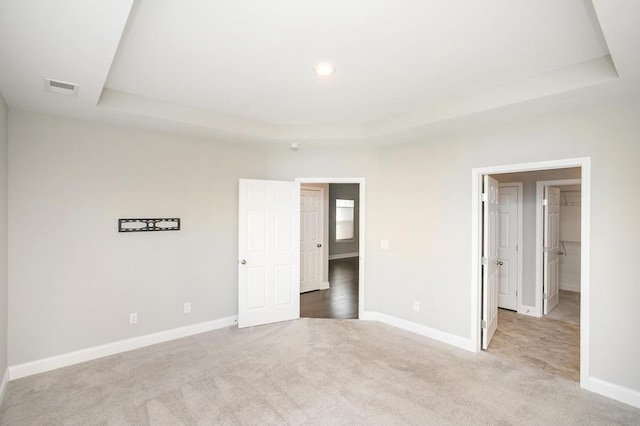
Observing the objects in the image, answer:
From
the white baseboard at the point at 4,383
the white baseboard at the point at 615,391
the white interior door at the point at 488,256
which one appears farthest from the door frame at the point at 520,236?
the white baseboard at the point at 4,383

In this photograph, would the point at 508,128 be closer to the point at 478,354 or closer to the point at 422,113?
the point at 422,113

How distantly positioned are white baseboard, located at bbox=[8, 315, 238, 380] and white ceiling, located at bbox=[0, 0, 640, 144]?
7.79ft

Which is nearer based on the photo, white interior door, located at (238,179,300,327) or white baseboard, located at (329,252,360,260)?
white interior door, located at (238,179,300,327)

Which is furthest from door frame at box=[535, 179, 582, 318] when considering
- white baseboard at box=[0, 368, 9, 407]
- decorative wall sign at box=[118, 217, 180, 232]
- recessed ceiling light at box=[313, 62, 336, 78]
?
white baseboard at box=[0, 368, 9, 407]

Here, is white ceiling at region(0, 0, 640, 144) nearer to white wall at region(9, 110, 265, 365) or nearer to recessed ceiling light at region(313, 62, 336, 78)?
recessed ceiling light at region(313, 62, 336, 78)

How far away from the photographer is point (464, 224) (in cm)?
376

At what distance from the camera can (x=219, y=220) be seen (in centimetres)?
Answer: 437

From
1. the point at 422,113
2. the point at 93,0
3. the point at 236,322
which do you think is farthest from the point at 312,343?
the point at 93,0

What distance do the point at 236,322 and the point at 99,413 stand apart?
206cm

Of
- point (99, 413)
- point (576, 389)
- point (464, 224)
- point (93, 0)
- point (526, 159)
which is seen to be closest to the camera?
point (93, 0)

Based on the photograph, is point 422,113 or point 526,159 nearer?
point 526,159

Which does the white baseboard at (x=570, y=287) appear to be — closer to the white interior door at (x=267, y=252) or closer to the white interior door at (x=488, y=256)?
the white interior door at (x=488, y=256)

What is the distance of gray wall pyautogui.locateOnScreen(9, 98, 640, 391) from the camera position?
279cm

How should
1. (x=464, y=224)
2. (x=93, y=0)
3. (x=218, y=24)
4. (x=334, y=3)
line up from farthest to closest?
(x=464, y=224), (x=218, y=24), (x=334, y=3), (x=93, y=0)
